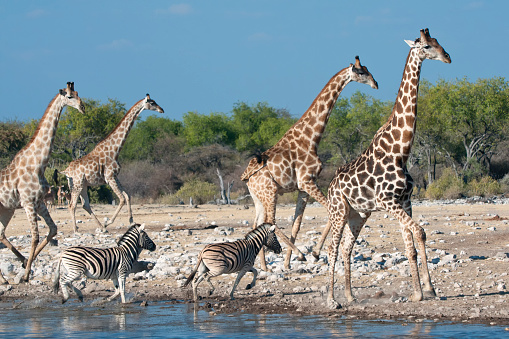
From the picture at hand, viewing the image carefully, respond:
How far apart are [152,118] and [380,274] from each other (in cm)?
4470

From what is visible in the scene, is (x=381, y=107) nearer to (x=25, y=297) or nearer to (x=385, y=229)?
(x=385, y=229)

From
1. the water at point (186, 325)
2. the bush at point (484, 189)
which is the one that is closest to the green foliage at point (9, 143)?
the bush at point (484, 189)

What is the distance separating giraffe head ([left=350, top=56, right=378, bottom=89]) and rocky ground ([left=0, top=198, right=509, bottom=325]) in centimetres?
269

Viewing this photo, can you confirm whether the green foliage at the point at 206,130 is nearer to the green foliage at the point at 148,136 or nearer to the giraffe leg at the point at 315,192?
the green foliage at the point at 148,136

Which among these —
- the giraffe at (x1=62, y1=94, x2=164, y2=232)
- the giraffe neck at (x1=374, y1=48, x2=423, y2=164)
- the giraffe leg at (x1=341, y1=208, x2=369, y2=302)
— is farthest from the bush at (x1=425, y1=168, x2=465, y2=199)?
the giraffe neck at (x1=374, y1=48, x2=423, y2=164)

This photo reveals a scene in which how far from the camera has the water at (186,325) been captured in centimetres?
727

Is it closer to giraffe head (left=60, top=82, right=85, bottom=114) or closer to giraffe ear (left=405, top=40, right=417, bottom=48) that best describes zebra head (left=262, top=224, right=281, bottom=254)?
giraffe ear (left=405, top=40, right=417, bottom=48)

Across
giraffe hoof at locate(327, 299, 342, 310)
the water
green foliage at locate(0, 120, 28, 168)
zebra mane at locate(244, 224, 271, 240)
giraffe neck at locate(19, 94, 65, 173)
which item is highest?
green foliage at locate(0, 120, 28, 168)

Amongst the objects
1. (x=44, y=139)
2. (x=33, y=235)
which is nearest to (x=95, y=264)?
(x=33, y=235)

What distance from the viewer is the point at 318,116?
37.4ft

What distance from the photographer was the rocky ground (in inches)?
328

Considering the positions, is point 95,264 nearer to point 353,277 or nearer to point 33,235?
point 33,235

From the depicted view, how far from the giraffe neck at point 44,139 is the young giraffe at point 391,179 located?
510 cm

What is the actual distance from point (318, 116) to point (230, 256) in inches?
134
